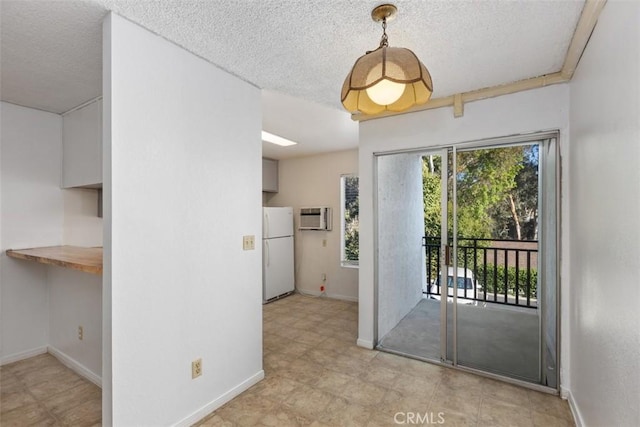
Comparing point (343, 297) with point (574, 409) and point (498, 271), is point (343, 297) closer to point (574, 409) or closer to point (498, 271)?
point (498, 271)

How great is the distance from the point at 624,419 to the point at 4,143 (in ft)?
14.9

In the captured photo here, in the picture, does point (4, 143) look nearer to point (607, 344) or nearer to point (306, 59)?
point (306, 59)

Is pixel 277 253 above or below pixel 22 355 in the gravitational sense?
above

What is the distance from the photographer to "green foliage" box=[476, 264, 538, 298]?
8.18 ft

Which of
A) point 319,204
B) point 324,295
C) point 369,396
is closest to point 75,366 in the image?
point 369,396

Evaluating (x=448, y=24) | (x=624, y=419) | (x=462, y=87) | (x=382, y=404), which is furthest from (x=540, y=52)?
(x=382, y=404)

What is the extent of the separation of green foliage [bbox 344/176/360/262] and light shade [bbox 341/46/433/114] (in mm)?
3514

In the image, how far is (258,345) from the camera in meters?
2.45

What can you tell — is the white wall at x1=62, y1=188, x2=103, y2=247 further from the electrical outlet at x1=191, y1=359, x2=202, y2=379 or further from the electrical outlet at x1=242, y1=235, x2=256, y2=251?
the electrical outlet at x1=191, y1=359, x2=202, y2=379

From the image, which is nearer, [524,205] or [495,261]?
[524,205]

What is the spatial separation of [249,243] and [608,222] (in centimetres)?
214

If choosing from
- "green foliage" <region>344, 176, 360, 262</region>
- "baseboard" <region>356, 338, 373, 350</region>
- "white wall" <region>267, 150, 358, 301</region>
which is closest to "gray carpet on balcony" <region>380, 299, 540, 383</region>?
"baseboard" <region>356, 338, 373, 350</region>

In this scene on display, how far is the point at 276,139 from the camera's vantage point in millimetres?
4117

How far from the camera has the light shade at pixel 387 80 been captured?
4.23ft
